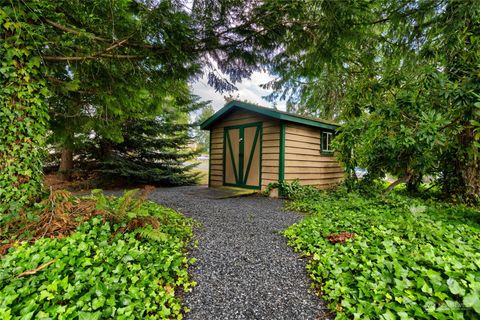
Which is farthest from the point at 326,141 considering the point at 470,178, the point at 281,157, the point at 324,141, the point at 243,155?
the point at 470,178

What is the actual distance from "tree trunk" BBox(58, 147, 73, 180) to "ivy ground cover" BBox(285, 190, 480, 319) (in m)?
8.65

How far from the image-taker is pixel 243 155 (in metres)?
6.99

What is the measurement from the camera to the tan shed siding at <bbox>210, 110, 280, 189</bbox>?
6180 mm

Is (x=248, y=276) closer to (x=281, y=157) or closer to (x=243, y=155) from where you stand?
(x=281, y=157)

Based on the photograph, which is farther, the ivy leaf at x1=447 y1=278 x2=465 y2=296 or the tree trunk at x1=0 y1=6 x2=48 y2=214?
the tree trunk at x1=0 y1=6 x2=48 y2=214

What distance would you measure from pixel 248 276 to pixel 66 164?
8968mm

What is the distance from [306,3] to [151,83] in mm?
2572

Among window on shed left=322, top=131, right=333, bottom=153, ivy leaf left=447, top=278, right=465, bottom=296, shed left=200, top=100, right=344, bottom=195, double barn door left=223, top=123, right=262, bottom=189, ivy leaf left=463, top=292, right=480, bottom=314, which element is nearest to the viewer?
ivy leaf left=463, top=292, right=480, bottom=314

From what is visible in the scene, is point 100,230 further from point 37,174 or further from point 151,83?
point 151,83

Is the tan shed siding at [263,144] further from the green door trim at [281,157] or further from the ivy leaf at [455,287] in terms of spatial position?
the ivy leaf at [455,287]

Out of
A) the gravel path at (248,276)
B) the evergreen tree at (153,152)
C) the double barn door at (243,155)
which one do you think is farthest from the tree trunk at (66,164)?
the gravel path at (248,276)

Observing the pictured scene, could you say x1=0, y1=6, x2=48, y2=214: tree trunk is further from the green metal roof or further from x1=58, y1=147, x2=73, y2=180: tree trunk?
x1=58, y1=147, x2=73, y2=180: tree trunk

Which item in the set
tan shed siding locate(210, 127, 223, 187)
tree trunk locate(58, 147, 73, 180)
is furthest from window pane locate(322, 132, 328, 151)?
tree trunk locate(58, 147, 73, 180)

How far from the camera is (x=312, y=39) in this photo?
3.27 m
